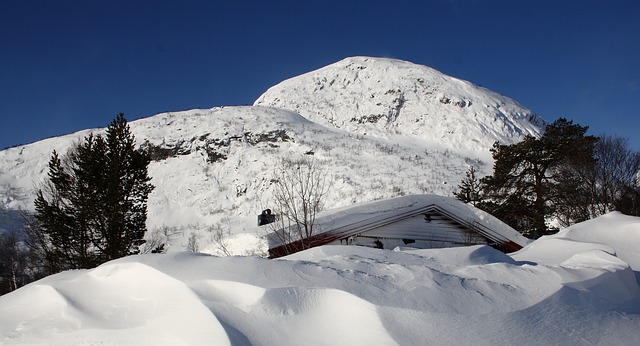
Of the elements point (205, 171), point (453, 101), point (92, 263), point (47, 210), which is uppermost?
point (453, 101)

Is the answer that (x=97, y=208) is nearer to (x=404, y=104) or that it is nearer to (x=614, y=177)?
(x=614, y=177)

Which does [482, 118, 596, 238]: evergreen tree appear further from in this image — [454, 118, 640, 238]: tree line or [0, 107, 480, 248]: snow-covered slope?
[0, 107, 480, 248]: snow-covered slope

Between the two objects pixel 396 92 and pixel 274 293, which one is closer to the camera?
pixel 274 293

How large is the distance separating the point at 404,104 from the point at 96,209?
78.9 meters

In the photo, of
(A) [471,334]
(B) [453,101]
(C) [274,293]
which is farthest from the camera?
(B) [453,101]

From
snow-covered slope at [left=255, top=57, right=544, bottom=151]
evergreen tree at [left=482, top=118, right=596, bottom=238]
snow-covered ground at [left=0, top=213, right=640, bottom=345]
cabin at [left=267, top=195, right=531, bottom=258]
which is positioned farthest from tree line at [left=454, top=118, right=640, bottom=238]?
snow-covered slope at [left=255, top=57, right=544, bottom=151]

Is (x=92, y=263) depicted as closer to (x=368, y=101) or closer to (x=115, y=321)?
(x=115, y=321)

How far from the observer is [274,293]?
2.59 meters

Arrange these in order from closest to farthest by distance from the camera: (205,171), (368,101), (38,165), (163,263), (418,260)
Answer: (163,263)
(418,260)
(205,171)
(38,165)
(368,101)

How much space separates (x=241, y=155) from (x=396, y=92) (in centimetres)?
4519

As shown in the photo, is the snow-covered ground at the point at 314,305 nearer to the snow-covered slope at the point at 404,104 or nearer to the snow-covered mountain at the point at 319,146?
the snow-covered mountain at the point at 319,146

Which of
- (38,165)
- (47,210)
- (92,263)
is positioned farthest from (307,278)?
(38,165)

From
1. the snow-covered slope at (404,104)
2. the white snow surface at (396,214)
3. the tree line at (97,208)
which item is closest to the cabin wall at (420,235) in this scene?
the white snow surface at (396,214)

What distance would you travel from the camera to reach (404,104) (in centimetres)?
9019
